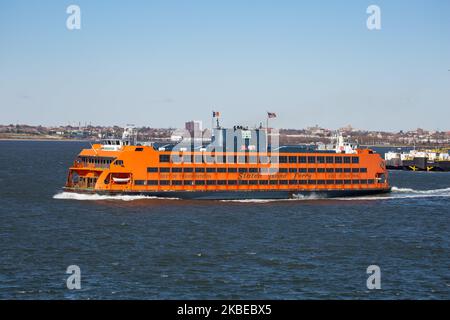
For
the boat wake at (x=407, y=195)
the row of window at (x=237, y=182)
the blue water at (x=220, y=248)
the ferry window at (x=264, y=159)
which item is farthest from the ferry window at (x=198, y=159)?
the boat wake at (x=407, y=195)

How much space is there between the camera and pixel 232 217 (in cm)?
5641

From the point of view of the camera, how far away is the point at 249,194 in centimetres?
6981

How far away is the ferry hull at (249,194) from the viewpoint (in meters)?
66.6

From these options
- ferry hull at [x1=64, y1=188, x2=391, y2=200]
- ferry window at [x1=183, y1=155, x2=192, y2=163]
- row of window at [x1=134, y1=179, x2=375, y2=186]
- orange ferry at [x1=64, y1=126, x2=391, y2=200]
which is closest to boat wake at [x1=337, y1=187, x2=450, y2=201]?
ferry hull at [x1=64, y1=188, x2=391, y2=200]

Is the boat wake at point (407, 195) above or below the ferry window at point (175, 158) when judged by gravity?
below

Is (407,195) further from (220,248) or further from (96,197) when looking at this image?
(220,248)

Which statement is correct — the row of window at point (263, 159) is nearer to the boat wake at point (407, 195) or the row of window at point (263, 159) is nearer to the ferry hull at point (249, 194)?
the ferry hull at point (249, 194)

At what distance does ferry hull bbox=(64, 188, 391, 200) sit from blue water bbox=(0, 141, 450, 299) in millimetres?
1671

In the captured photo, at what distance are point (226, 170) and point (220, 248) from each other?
91.8 ft

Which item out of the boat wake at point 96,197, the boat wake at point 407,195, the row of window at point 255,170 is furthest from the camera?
the boat wake at point 407,195

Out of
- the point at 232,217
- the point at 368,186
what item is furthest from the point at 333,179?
the point at 232,217

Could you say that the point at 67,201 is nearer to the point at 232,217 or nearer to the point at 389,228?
the point at 232,217

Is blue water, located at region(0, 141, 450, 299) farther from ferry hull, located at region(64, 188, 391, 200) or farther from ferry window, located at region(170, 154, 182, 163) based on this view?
ferry window, located at region(170, 154, 182, 163)

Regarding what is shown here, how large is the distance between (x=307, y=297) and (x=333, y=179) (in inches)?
1744
